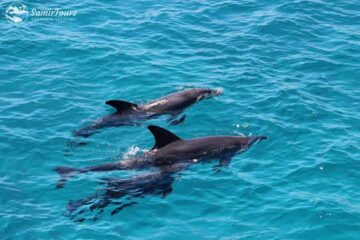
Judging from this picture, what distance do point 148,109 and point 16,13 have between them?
1091 centimetres

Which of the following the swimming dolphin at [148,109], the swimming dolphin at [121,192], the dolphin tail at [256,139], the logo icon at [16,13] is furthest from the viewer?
the logo icon at [16,13]

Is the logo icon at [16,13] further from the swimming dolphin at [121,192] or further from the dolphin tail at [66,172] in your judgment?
the swimming dolphin at [121,192]

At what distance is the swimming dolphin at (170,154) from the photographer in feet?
53.6

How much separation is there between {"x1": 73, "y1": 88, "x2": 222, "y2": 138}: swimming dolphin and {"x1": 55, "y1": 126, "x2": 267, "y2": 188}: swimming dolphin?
2262 millimetres

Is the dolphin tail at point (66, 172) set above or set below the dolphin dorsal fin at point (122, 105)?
below

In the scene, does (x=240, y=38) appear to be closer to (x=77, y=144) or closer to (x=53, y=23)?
(x=53, y=23)

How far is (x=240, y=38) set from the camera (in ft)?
82.8

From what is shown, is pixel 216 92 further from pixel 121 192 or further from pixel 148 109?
pixel 121 192

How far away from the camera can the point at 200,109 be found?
66.4ft

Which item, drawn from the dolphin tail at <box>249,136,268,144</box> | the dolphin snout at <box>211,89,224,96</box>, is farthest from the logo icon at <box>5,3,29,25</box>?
the dolphin tail at <box>249,136,268,144</box>

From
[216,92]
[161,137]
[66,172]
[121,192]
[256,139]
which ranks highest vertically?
[216,92]

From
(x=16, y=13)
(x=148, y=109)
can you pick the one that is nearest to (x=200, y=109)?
(x=148, y=109)

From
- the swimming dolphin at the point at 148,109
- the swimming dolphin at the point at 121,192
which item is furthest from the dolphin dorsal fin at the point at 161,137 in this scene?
the swimming dolphin at the point at 148,109

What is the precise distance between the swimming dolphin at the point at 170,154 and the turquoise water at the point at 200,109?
307 millimetres
